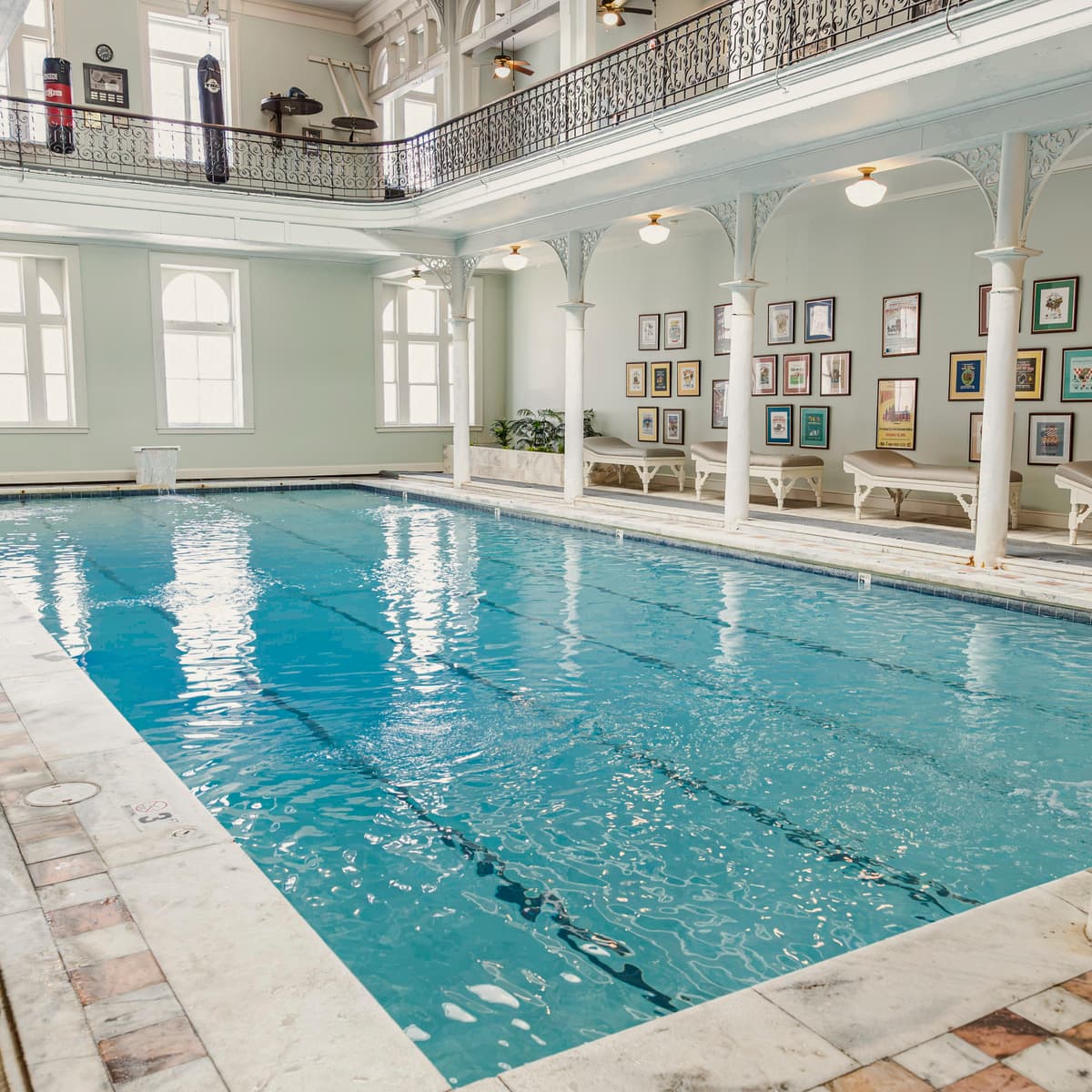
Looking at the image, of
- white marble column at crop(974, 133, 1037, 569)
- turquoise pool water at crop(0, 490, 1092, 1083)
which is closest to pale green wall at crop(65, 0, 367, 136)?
turquoise pool water at crop(0, 490, 1092, 1083)

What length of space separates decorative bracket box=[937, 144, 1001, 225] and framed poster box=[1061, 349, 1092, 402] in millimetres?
2812

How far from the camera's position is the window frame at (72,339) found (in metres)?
15.0

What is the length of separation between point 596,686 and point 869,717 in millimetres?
1322

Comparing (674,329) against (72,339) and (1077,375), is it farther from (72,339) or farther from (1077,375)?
(72,339)

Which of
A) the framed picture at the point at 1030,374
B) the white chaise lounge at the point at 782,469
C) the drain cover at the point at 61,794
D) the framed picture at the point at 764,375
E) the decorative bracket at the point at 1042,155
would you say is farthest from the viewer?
the framed picture at the point at 764,375

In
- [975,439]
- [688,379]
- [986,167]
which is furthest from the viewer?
[688,379]

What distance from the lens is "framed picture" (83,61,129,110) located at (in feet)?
49.0

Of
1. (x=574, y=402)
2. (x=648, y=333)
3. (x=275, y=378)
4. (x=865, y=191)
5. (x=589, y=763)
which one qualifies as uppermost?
(x=865, y=191)

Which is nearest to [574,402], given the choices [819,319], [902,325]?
[819,319]

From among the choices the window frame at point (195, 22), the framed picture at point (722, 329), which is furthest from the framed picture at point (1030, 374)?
the window frame at point (195, 22)

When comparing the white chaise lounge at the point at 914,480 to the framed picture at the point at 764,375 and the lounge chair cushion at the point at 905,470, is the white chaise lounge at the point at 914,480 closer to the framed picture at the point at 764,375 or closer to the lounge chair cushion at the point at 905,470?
the lounge chair cushion at the point at 905,470

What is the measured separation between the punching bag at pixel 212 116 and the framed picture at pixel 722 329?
23.1 ft

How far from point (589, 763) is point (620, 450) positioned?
10.4 m

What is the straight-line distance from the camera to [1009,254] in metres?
7.78
